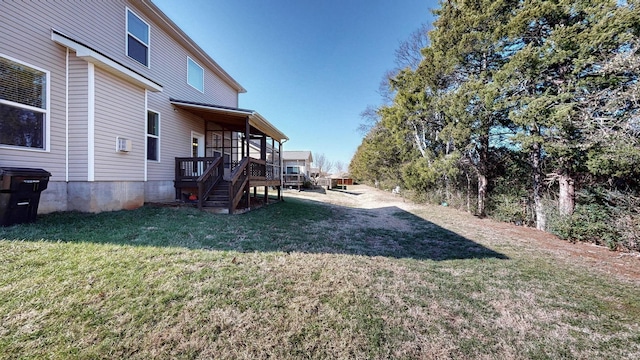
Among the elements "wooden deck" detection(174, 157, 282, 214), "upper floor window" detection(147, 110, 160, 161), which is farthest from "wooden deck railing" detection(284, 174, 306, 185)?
"upper floor window" detection(147, 110, 160, 161)

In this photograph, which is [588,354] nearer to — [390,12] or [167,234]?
[167,234]

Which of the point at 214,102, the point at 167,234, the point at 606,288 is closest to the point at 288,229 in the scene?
the point at 167,234

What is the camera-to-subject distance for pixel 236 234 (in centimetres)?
530

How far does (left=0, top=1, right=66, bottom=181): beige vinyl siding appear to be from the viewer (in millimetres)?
4734

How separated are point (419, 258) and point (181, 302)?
4201 millimetres

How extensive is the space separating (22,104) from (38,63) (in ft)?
3.22

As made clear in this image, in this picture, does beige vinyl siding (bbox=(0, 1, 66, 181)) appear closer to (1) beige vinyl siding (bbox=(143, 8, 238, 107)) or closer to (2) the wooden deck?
(1) beige vinyl siding (bbox=(143, 8, 238, 107))

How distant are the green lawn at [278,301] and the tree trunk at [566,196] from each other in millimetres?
3538

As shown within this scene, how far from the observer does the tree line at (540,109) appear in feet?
18.7

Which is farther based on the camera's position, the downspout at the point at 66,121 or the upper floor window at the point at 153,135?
the upper floor window at the point at 153,135

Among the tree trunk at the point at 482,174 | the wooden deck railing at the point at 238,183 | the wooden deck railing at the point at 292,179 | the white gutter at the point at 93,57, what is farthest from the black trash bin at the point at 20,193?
the wooden deck railing at the point at 292,179

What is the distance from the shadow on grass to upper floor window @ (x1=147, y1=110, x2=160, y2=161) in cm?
202

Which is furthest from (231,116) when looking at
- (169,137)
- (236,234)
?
(236,234)

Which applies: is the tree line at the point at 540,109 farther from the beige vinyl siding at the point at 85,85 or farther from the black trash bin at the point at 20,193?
the black trash bin at the point at 20,193
